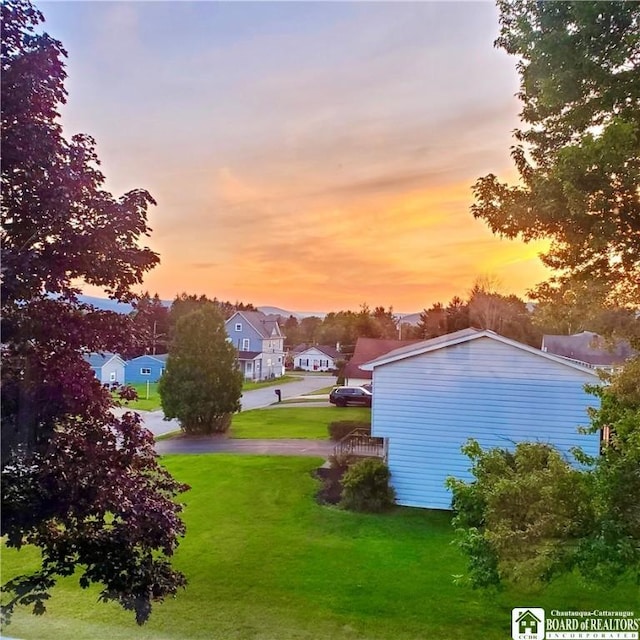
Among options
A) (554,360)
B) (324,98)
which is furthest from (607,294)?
(324,98)

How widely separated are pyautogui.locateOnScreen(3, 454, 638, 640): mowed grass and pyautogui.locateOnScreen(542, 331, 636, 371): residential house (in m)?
0.74

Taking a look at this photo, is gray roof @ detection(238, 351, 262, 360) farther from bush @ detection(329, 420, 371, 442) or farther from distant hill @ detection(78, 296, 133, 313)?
distant hill @ detection(78, 296, 133, 313)

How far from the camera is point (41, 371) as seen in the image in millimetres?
1616

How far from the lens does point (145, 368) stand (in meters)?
1.89

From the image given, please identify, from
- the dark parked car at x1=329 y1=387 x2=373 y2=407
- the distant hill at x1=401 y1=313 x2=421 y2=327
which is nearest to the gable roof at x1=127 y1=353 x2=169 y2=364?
the dark parked car at x1=329 y1=387 x2=373 y2=407

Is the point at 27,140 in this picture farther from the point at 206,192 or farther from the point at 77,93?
the point at 206,192

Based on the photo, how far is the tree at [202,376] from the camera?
81.0 inches

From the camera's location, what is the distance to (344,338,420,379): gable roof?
80.2 inches

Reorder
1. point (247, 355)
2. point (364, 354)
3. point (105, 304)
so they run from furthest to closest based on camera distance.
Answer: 1. point (247, 355)
2. point (364, 354)
3. point (105, 304)

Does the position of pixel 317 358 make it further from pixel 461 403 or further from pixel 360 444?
pixel 461 403

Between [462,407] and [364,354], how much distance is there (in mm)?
424

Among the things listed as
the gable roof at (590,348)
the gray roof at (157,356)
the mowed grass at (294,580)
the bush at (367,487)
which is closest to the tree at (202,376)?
Result: the gray roof at (157,356)

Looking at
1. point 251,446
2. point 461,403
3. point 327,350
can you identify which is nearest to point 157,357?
point 251,446

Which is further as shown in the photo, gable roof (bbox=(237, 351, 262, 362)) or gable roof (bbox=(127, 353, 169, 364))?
gable roof (bbox=(237, 351, 262, 362))
